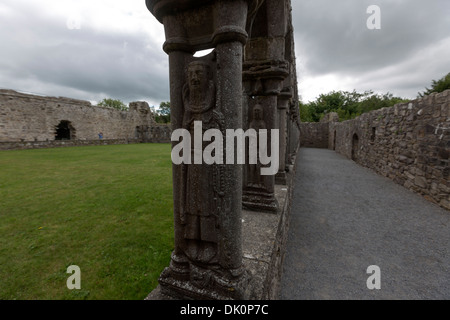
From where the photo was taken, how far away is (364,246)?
10.8ft

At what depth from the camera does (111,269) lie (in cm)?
244

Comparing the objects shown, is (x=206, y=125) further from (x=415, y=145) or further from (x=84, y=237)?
(x=415, y=145)

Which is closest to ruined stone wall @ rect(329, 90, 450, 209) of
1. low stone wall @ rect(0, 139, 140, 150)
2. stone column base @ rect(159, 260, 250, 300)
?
stone column base @ rect(159, 260, 250, 300)

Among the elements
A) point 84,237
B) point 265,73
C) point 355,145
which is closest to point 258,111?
point 265,73

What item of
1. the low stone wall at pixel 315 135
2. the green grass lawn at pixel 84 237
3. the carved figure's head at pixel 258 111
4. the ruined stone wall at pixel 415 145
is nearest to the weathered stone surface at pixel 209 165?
the green grass lawn at pixel 84 237

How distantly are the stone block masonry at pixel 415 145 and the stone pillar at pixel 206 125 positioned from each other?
243 inches

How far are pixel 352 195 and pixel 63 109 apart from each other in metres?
23.0

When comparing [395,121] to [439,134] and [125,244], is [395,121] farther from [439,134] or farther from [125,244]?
[125,244]

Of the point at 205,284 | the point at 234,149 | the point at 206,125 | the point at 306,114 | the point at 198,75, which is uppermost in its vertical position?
the point at 306,114

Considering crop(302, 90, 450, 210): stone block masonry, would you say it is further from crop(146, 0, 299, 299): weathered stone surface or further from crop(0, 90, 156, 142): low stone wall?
crop(0, 90, 156, 142): low stone wall

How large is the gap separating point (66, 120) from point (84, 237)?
67.9ft

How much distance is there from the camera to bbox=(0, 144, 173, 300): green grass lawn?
2184 mm

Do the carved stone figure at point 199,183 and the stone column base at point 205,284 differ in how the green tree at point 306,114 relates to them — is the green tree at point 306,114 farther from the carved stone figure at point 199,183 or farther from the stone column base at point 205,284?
the stone column base at point 205,284

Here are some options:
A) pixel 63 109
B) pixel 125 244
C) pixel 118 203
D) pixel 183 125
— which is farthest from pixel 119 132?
pixel 183 125
